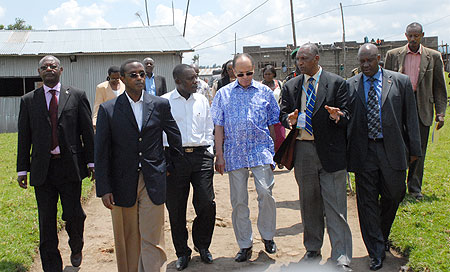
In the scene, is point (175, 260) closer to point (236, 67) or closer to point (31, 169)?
point (31, 169)

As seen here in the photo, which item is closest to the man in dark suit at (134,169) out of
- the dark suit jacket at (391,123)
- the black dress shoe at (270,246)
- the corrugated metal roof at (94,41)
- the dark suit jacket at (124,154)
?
the dark suit jacket at (124,154)

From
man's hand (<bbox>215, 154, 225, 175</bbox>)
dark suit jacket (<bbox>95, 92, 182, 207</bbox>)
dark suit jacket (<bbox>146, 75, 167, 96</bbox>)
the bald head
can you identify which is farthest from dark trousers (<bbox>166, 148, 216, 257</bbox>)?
dark suit jacket (<bbox>146, 75, 167, 96</bbox>)

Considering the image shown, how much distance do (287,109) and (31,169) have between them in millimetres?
2775

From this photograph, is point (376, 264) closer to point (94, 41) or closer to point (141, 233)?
point (141, 233)

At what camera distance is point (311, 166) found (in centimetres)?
546

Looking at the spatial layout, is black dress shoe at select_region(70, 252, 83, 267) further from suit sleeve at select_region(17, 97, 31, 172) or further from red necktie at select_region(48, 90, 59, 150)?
red necktie at select_region(48, 90, 59, 150)

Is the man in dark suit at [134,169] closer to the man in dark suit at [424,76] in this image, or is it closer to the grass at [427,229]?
the grass at [427,229]

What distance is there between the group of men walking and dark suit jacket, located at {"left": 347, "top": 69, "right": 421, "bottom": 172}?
0.01 meters

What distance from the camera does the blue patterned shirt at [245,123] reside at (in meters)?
5.74

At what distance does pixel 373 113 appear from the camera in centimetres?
538

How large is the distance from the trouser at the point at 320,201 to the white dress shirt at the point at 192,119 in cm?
105

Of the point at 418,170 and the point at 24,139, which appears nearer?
the point at 24,139

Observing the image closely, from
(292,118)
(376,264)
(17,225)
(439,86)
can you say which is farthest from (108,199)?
(439,86)

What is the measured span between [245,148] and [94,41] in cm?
1936
